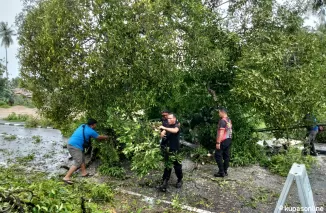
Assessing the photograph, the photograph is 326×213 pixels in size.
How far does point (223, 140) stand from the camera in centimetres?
732

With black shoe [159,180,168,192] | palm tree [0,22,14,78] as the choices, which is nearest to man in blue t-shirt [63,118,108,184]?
black shoe [159,180,168,192]

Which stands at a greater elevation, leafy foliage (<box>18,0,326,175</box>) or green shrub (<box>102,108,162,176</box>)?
leafy foliage (<box>18,0,326,175</box>)

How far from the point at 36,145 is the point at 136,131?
6.78 m

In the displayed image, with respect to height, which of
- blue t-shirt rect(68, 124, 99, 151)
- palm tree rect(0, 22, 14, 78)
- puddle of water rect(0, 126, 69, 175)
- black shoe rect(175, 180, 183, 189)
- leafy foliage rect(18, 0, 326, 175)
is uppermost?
palm tree rect(0, 22, 14, 78)

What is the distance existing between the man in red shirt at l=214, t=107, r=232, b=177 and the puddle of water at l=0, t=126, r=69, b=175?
14.3ft

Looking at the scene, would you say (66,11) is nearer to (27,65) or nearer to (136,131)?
(27,65)

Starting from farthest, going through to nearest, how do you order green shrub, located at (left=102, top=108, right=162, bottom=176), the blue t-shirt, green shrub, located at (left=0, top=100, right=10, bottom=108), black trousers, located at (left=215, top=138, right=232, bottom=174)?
1. green shrub, located at (left=0, top=100, right=10, bottom=108)
2. black trousers, located at (left=215, top=138, right=232, bottom=174)
3. the blue t-shirt
4. green shrub, located at (left=102, top=108, right=162, bottom=176)

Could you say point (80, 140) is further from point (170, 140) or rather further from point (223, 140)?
point (223, 140)

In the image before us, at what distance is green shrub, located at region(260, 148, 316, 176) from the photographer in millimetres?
7803

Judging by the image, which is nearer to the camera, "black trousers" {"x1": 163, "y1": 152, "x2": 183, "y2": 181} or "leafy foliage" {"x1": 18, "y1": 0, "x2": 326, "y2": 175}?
"black trousers" {"x1": 163, "y1": 152, "x2": 183, "y2": 181}

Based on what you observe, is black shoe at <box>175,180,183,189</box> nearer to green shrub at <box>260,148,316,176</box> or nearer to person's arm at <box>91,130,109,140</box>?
person's arm at <box>91,130,109,140</box>

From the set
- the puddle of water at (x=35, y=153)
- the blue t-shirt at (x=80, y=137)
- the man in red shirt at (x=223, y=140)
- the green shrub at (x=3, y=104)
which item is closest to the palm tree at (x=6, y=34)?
the green shrub at (x=3, y=104)

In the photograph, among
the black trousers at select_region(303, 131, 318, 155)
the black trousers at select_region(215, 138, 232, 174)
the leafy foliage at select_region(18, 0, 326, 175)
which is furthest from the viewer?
the black trousers at select_region(303, 131, 318, 155)

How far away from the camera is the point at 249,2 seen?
894 centimetres
